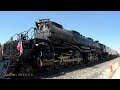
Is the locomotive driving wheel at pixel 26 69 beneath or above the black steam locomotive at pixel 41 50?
beneath

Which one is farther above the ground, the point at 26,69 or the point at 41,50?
the point at 41,50

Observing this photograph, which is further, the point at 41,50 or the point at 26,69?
the point at 41,50

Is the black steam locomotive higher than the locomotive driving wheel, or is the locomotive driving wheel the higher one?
the black steam locomotive

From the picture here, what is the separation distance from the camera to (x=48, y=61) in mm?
13438
